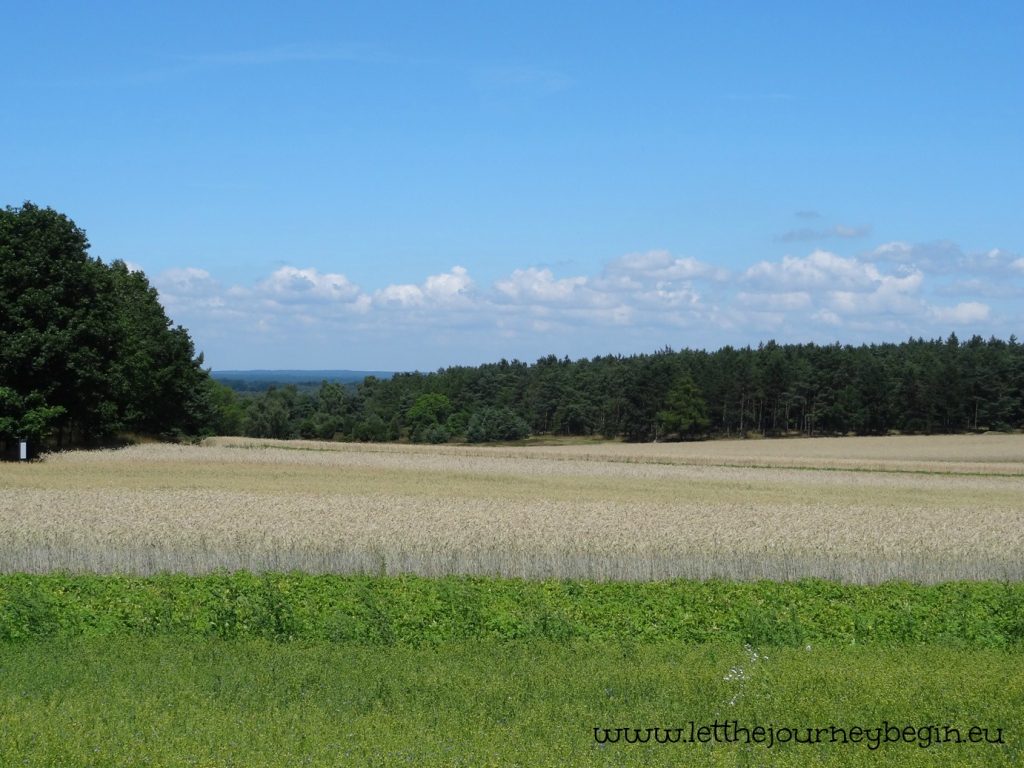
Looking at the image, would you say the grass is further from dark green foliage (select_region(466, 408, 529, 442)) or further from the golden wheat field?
dark green foliage (select_region(466, 408, 529, 442))

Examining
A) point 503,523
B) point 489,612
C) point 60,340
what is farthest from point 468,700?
point 60,340

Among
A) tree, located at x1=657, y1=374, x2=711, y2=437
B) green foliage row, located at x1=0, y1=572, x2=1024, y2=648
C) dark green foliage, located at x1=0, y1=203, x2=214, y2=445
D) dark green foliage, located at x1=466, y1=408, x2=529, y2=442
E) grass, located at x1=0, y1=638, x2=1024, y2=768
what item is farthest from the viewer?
dark green foliage, located at x1=466, y1=408, x2=529, y2=442

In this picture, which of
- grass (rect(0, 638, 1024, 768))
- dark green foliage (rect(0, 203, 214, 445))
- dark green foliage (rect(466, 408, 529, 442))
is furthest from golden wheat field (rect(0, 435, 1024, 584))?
dark green foliage (rect(466, 408, 529, 442))

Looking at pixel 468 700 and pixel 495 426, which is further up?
pixel 495 426

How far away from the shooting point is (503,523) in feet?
84.2

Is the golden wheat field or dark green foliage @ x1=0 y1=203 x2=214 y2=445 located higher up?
dark green foliage @ x1=0 y1=203 x2=214 y2=445

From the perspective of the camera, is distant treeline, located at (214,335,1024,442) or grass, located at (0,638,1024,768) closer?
grass, located at (0,638,1024,768)

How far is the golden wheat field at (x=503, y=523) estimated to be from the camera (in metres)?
21.4

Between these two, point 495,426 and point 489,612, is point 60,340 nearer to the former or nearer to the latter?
point 489,612

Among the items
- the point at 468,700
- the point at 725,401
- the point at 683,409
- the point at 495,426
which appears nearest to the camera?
the point at 468,700

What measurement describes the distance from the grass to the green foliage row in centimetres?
76

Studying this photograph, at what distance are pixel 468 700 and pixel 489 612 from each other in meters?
4.68

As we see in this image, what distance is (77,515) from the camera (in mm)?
26141

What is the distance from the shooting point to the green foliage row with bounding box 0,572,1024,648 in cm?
1447
